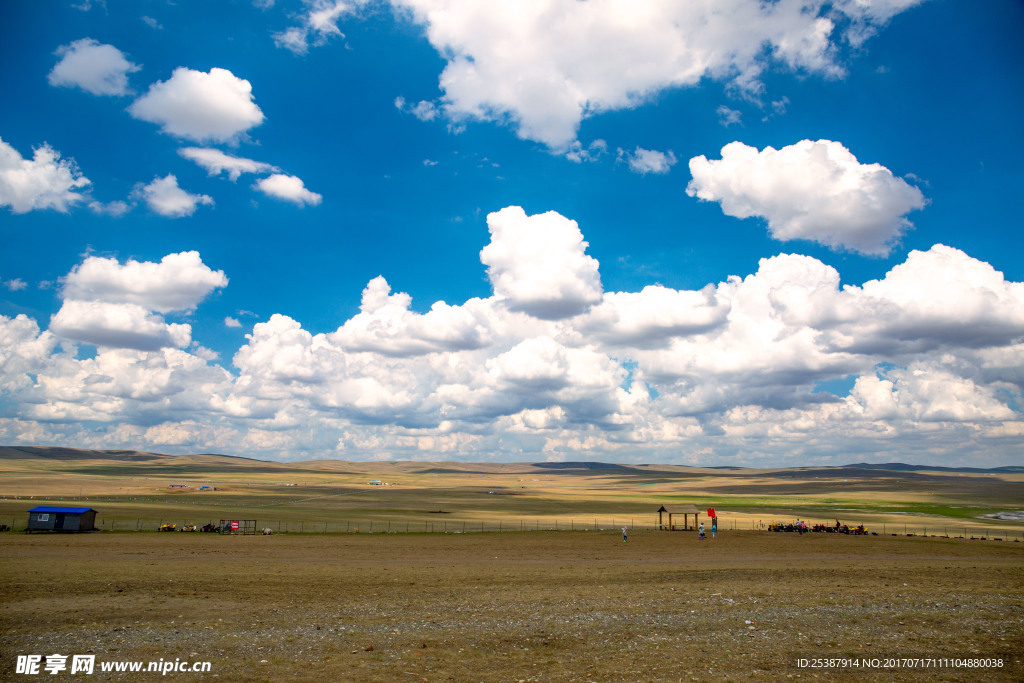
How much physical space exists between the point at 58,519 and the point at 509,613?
175 feet

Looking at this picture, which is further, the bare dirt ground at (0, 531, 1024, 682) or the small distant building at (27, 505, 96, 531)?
the small distant building at (27, 505, 96, 531)

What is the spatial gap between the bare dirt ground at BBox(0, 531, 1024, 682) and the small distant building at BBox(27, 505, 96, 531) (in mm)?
15020

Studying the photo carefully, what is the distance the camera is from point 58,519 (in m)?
55.0

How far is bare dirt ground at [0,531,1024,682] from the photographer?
1514 centimetres

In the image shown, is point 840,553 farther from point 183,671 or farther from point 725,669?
point 183,671

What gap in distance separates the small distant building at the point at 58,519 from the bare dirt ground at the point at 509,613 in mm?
15020

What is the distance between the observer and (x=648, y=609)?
2247cm

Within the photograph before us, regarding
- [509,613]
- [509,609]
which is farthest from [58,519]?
[509,613]

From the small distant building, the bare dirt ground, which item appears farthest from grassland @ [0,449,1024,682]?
the small distant building

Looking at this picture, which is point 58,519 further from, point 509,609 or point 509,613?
point 509,613

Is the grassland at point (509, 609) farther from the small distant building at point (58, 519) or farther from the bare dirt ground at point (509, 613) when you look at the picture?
the small distant building at point (58, 519)

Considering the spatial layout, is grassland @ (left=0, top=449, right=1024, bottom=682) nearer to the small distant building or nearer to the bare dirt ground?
the bare dirt ground

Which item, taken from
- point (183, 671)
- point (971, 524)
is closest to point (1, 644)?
point (183, 671)

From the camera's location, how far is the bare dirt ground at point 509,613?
1514cm
